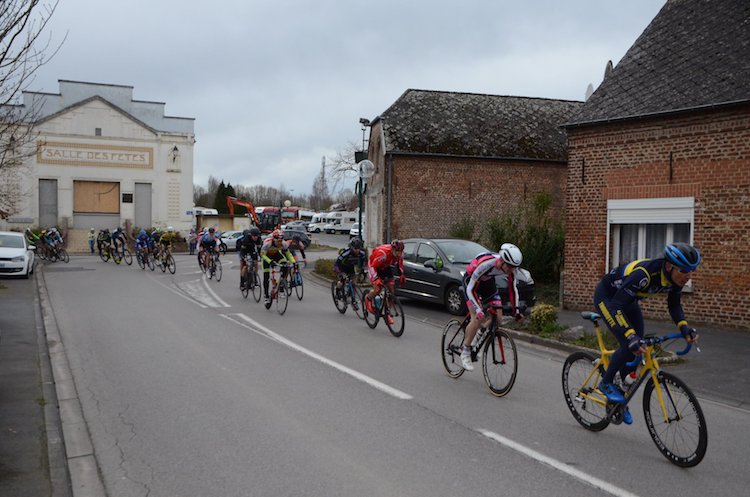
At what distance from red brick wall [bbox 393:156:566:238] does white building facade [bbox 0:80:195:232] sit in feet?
81.3

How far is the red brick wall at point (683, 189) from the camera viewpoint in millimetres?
13070

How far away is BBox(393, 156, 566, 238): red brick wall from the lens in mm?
29422

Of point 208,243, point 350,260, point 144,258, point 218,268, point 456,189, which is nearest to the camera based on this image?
point 350,260

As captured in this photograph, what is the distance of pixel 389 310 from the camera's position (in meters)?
12.4

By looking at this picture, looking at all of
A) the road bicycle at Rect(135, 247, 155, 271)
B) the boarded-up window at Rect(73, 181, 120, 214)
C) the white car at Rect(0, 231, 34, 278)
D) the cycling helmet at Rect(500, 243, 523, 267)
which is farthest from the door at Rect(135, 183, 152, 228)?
the cycling helmet at Rect(500, 243, 523, 267)

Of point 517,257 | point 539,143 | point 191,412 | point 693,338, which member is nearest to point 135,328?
point 191,412

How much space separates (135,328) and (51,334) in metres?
1.37

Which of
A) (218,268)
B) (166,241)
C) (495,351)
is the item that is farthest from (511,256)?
(166,241)

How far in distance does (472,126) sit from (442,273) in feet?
54.3

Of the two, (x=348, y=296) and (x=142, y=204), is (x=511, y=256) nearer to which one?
(x=348, y=296)

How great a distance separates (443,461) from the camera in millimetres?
5574

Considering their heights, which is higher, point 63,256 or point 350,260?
point 350,260

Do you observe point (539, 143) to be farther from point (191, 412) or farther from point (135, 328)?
point (191, 412)

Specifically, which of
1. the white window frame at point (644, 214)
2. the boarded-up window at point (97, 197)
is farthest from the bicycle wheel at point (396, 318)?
the boarded-up window at point (97, 197)
